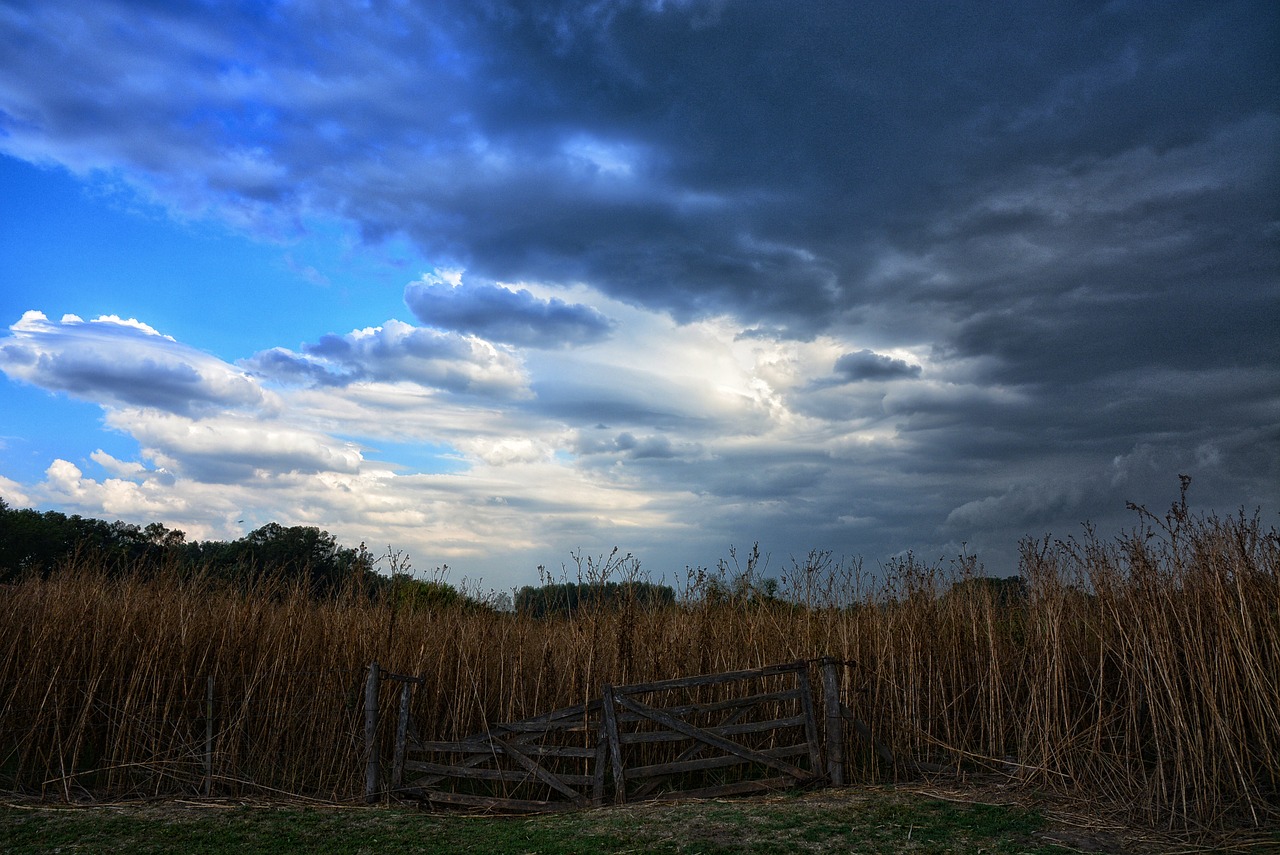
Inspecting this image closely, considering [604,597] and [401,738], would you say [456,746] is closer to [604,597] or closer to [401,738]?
[401,738]

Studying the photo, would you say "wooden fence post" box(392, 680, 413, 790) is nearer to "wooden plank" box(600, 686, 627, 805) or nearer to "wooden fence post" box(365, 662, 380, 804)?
"wooden fence post" box(365, 662, 380, 804)

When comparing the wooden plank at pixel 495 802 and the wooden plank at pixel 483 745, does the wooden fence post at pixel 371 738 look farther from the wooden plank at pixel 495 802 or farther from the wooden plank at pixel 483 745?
the wooden plank at pixel 495 802

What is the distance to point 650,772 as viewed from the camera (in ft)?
27.1

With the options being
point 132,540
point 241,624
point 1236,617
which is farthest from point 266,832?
point 132,540

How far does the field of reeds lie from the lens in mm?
7367

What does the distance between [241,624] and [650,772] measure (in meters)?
5.19

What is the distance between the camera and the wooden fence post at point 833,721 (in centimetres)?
834

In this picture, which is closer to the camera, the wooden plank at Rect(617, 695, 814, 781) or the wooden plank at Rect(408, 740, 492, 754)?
the wooden plank at Rect(617, 695, 814, 781)

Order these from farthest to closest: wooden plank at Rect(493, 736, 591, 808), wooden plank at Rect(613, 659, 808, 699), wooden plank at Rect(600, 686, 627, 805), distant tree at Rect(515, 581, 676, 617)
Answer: distant tree at Rect(515, 581, 676, 617)
wooden plank at Rect(613, 659, 808, 699)
wooden plank at Rect(493, 736, 591, 808)
wooden plank at Rect(600, 686, 627, 805)

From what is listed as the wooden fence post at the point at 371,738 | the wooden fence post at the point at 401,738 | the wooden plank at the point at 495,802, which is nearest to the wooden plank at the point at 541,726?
the wooden plank at the point at 495,802

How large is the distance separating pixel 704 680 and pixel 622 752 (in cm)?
118

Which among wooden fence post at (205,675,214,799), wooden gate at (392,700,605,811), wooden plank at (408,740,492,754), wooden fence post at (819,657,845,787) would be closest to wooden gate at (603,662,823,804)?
wooden fence post at (819,657,845,787)

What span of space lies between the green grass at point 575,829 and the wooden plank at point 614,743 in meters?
0.31

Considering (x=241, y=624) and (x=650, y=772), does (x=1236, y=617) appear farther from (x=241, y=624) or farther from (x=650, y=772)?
(x=241, y=624)
